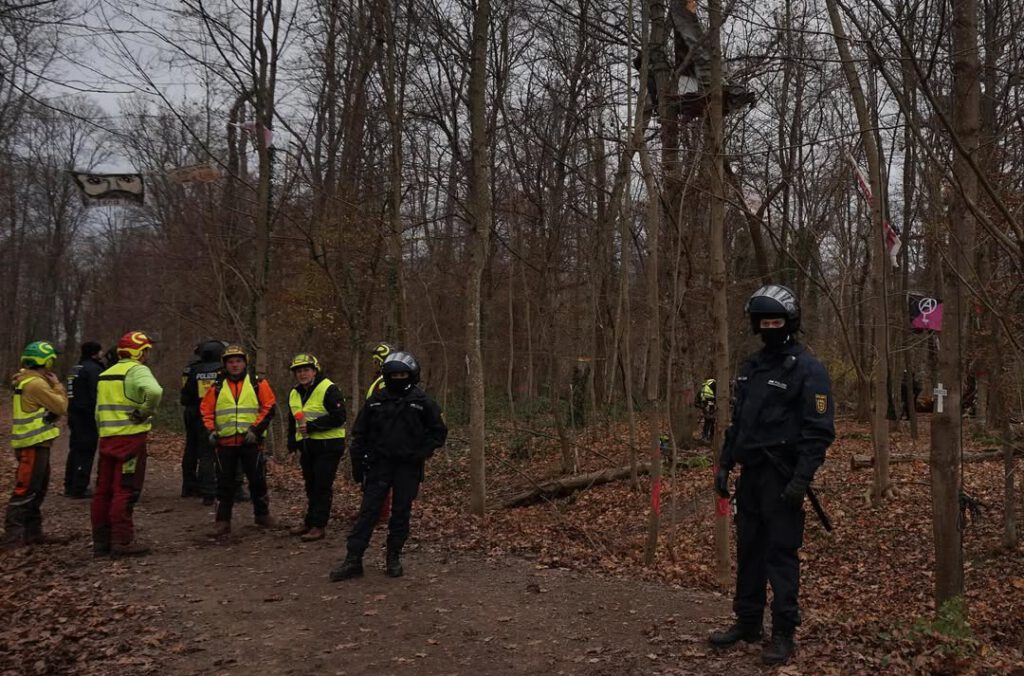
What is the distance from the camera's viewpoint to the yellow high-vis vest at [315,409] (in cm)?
848

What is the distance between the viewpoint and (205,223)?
17266 mm

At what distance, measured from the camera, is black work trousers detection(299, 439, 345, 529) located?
27.7 feet

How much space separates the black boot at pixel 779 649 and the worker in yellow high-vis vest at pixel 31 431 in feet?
23.0

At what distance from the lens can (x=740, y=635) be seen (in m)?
4.98

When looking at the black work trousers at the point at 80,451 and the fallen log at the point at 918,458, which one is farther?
the fallen log at the point at 918,458

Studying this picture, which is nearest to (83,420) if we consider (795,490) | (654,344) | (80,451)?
(80,451)

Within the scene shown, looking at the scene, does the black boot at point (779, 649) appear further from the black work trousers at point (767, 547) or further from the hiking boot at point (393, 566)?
the hiking boot at point (393, 566)

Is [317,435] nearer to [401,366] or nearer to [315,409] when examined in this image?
[315,409]

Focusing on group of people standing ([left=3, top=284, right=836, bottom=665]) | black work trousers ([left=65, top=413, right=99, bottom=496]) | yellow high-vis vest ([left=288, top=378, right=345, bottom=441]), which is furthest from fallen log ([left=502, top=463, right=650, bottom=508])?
black work trousers ([left=65, top=413, right=99, bottom=496])

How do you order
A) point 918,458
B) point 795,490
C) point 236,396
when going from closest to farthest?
point 795,490
point 236,396
point 918,458

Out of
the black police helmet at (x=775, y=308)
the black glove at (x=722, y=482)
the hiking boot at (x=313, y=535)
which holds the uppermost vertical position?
the black police helmet at (x=775, y=308)

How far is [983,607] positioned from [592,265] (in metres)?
9.76

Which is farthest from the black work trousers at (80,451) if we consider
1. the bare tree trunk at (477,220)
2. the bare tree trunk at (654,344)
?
the bare tree trunk at (654,344)

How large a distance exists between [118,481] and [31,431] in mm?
1157
